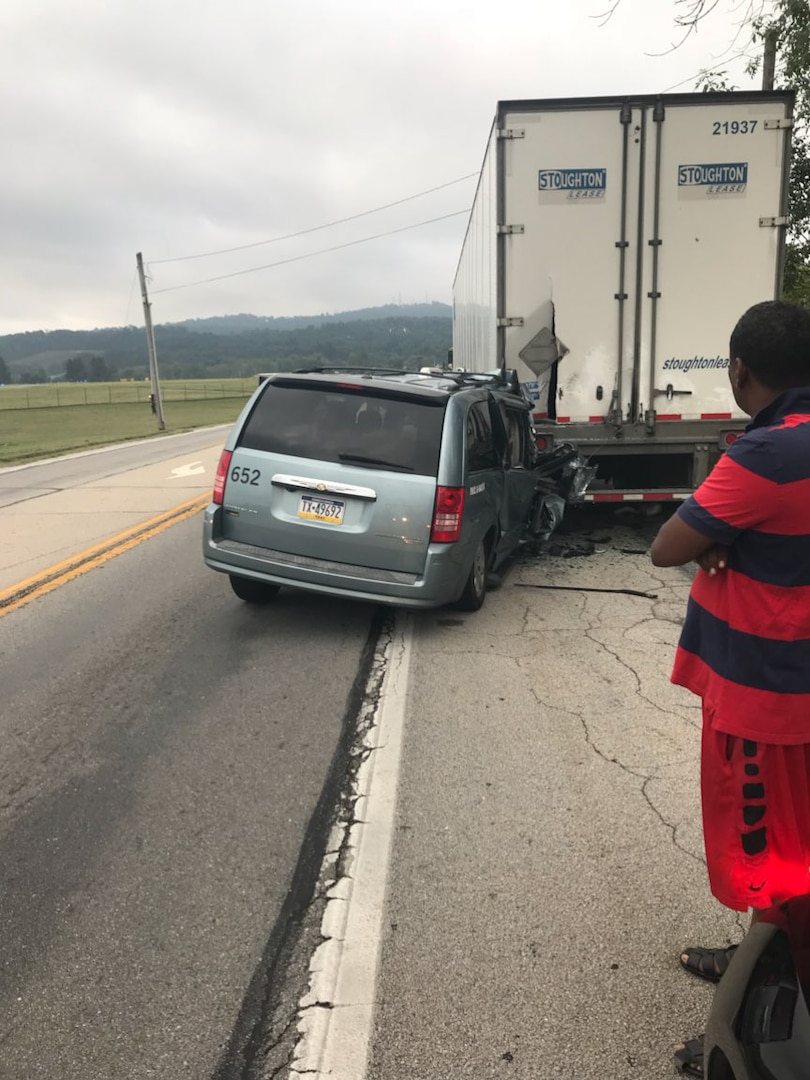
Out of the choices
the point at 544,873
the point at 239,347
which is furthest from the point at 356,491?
the point at 239,347

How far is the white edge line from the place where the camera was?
91.8 inches

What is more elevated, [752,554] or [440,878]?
[752,554]

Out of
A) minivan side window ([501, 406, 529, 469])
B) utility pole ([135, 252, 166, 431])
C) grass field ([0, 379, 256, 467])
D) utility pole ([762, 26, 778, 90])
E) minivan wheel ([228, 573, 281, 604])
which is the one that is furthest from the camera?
utility pole ([135, 252, 166, 431])

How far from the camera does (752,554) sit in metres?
2.11

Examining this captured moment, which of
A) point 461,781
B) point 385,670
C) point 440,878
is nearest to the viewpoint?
point 440,878

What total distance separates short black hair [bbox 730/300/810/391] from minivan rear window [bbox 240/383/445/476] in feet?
11.9

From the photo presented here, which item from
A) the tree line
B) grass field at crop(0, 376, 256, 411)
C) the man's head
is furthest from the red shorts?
the tree line

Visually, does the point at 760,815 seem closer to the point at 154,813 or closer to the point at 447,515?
the point at 154,813

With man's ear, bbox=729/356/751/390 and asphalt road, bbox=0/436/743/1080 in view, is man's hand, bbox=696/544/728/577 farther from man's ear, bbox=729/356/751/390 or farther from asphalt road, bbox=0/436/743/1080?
asphalt road, bbox=0/436/743/1080

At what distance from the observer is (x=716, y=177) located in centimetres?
765

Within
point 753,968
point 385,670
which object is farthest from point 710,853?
point 385,670

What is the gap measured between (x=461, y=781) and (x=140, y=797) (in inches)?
56.6

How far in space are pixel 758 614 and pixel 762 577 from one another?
0.31 ft

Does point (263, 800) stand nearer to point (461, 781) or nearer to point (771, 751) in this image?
point (461, 781)
